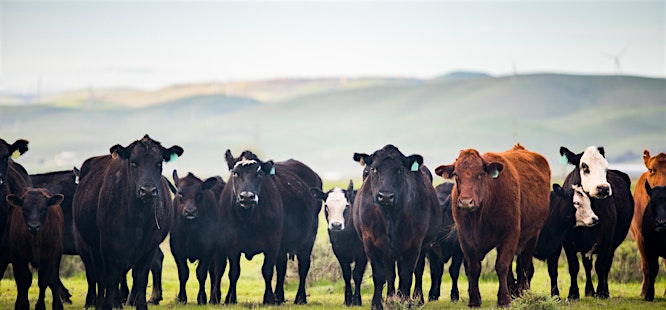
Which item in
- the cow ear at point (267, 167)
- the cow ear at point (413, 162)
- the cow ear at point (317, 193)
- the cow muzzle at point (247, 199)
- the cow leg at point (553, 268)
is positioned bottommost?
the cow leg at point (553, 268)

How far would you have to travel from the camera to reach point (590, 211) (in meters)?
16.7

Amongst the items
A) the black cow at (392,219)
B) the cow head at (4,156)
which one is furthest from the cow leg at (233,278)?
the cow head at (4,156)

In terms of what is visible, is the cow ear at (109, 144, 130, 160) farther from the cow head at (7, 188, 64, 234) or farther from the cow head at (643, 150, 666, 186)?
the cow head at (643, 150, 666, 186)

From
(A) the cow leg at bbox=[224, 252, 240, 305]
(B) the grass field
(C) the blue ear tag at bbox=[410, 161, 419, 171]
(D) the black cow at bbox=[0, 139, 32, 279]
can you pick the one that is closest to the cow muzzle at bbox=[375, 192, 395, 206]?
(C) the blue ear tag at bbox=[410, 161, 419, 171]

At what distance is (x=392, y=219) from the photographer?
15.3m

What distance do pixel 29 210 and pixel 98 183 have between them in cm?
122

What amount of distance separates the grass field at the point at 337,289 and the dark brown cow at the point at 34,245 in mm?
1312

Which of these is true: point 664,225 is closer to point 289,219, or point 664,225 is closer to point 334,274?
point 289,219

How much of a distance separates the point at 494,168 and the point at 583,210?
2482 mm

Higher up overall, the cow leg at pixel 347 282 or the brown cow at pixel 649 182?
the brown cow at pixel 649 182

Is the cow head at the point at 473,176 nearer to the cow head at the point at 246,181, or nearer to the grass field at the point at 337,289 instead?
the grass field at the point at 337,289

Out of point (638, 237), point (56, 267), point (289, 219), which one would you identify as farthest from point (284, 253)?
point (638, 237)

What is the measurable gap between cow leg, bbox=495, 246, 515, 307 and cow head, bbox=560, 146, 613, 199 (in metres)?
2.06

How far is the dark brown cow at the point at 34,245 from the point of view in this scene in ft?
47.7
